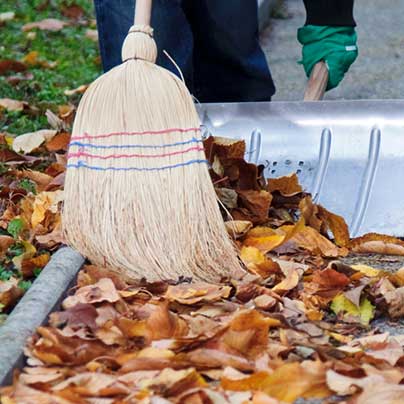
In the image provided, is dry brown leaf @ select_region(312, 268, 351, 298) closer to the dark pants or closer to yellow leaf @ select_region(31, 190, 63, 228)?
yellow leaf @ select_region(31, 190, 63, 228)

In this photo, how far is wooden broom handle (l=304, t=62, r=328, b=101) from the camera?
3342 mm

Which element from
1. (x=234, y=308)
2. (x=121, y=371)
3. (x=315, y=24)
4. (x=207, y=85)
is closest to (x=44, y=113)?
(x=207, y=85)

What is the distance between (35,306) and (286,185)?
3.28 ft

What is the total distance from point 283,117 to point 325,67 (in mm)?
372

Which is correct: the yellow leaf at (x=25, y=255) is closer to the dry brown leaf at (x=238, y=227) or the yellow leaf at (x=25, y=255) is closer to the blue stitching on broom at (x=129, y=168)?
the blue stitching on broom at (x=129, y=168)

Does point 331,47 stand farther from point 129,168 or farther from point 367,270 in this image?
Answer: point 129,168

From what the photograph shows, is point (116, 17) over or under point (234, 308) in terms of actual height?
over

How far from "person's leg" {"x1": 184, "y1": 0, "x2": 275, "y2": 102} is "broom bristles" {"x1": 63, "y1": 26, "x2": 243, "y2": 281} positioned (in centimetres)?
94

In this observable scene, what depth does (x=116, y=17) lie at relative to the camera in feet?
10.3

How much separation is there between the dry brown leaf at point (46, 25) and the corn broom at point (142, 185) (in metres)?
2.85

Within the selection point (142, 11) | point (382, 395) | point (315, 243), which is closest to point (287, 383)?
point (382, 395)

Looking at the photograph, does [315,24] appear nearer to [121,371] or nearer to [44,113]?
[44,113]

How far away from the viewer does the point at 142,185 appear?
2.30 m

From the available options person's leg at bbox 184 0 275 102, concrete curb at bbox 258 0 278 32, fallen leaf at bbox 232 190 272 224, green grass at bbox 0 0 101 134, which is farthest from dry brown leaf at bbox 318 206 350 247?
concrete curb at bbox 258 0 278 32
